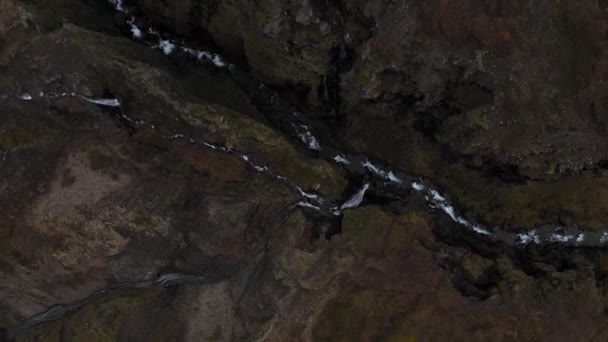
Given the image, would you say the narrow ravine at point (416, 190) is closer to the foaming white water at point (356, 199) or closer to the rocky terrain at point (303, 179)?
the foaming white water at point (356, 199)

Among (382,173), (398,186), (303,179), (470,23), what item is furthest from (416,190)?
(470,23)

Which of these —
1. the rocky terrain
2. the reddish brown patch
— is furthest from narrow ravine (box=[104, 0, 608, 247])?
the reddish brown patch

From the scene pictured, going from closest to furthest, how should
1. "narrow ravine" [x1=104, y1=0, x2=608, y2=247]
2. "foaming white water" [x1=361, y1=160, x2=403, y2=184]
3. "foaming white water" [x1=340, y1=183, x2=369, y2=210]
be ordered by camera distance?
"foaming white water" [x1=340, y1=183, x2=369, y2=210] < "narrow ravine" [x1=104, y1=0, x2=608, y2=247] < "foaming white water" [x1=361, y1=160, x2=403, y2=184]

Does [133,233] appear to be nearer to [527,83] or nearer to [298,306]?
[298,306]

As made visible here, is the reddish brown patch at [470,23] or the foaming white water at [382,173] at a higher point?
the reddish brown patch at [470,23]

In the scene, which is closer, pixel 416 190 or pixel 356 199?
pixel 356 199

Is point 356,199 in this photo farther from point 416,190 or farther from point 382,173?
point 416,190

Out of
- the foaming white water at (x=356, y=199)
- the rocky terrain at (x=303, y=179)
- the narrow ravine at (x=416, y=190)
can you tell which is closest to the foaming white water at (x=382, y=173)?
the narrow ravine at (x=416, y=190)

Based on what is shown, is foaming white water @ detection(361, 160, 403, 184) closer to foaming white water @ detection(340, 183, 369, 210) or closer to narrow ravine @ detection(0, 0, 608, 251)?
narrow ravine @ detection(0, 0, 608, 251)
